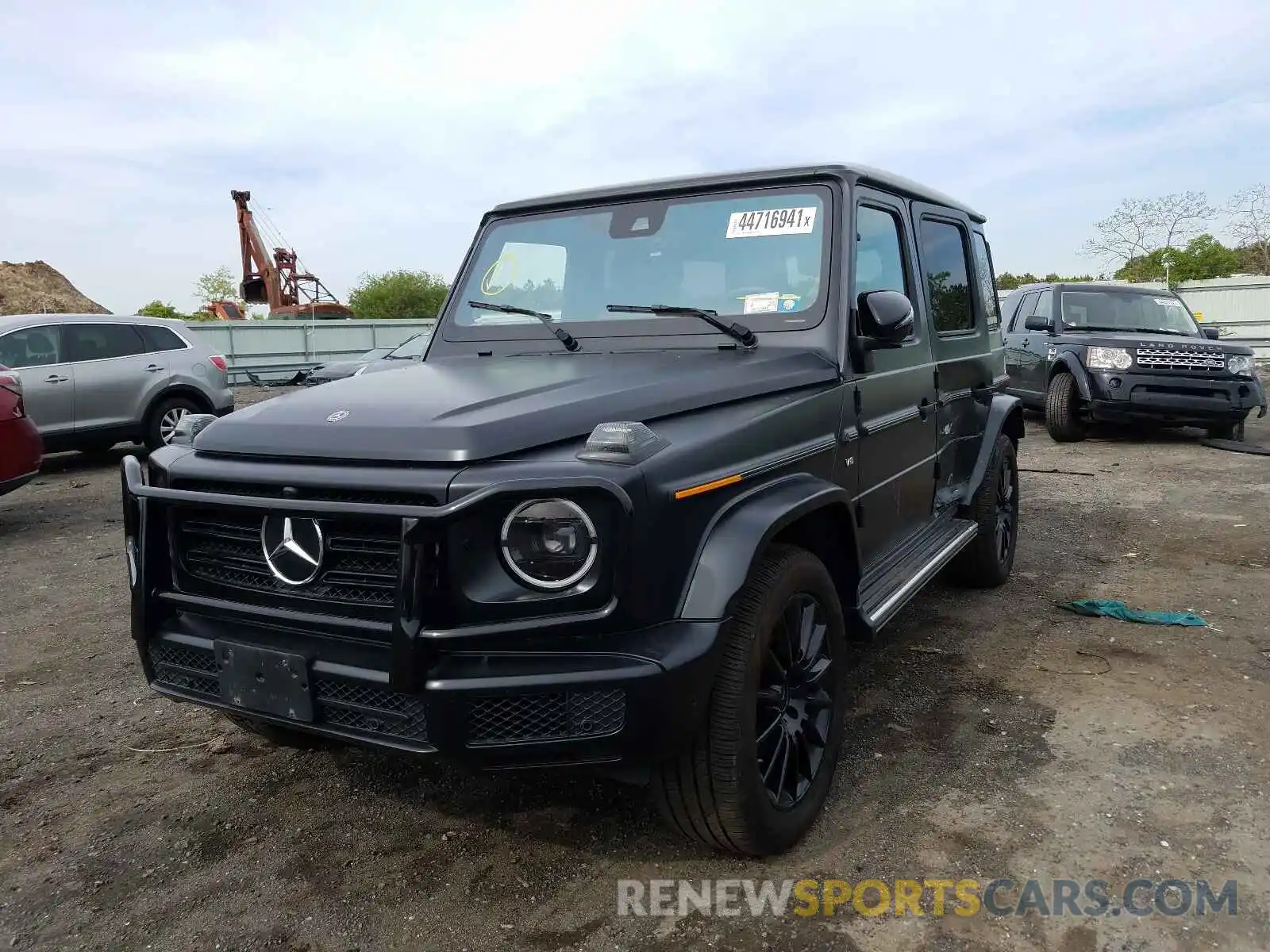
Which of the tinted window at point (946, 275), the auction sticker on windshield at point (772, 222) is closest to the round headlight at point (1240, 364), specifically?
the tinted window at point (946, 275)

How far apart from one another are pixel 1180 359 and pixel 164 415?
10810 millimetres

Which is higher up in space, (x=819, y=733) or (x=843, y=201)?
(x=843, y=201)

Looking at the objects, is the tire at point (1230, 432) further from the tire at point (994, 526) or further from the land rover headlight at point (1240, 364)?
the tire at point (994, 526)

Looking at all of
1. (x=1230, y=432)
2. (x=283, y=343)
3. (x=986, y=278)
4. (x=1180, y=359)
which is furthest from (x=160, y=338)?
(x=283, y=343)

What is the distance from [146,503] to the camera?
2604 mm

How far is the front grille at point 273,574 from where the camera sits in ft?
7.53

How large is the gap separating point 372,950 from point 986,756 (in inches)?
82.1

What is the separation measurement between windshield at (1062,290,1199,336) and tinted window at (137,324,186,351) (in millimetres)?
10054

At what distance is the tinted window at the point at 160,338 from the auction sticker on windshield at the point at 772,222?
9.01 meters

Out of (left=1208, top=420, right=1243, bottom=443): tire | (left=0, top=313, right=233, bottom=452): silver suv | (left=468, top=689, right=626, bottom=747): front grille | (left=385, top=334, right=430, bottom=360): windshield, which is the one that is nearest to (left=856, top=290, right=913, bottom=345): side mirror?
(left=468, top=689, right=626, bottom=747): front grille

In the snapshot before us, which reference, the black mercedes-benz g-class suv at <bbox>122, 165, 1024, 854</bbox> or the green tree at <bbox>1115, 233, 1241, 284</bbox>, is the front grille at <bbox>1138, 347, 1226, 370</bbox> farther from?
the green tree at <bbox>1115, 233, 1241, 284</bbox>

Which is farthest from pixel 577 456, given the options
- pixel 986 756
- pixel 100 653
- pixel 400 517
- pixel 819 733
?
pixel 100 653

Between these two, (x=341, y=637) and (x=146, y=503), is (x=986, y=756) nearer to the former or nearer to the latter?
(x=341, y=637)

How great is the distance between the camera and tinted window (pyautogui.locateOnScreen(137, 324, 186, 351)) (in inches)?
413
